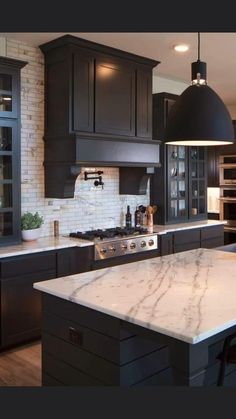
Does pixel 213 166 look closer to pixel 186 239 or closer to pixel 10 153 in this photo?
pixel 186 239

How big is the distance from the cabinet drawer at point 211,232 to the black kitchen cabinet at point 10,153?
8.76ft

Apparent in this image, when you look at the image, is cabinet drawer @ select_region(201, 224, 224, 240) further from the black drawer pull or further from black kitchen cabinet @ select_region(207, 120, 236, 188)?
the black drawer pull

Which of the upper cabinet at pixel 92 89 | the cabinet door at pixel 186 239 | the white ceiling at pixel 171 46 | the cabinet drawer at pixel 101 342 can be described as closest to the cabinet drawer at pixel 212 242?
the cabinet door at pixel 186 239

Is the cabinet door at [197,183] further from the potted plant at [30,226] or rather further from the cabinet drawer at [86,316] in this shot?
the cabinet drawer at [86,316]

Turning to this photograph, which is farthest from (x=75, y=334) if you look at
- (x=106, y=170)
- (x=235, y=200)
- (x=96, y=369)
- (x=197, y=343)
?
(x=235, y=200)

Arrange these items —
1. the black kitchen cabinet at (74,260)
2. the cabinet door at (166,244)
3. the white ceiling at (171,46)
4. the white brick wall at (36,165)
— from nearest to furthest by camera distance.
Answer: the black kitchen cabinet at (74,260)
the white ceiling at (171,46)
the white brick wall at (36,165)
the cabinet door at (166,244)

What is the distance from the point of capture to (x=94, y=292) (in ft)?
7.18

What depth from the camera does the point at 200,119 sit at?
2.49 m

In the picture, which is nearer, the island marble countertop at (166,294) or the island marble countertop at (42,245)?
the island marble countertop at (166,294)

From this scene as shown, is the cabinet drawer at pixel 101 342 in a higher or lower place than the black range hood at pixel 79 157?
lower

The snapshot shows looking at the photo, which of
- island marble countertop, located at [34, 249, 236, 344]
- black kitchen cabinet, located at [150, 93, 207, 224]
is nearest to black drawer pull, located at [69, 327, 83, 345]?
island marble countertop, located at [34, 249, 236, 344]

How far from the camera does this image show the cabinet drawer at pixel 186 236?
16.9 feet

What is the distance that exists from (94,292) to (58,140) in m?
2.37

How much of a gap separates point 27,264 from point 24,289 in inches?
8.8
